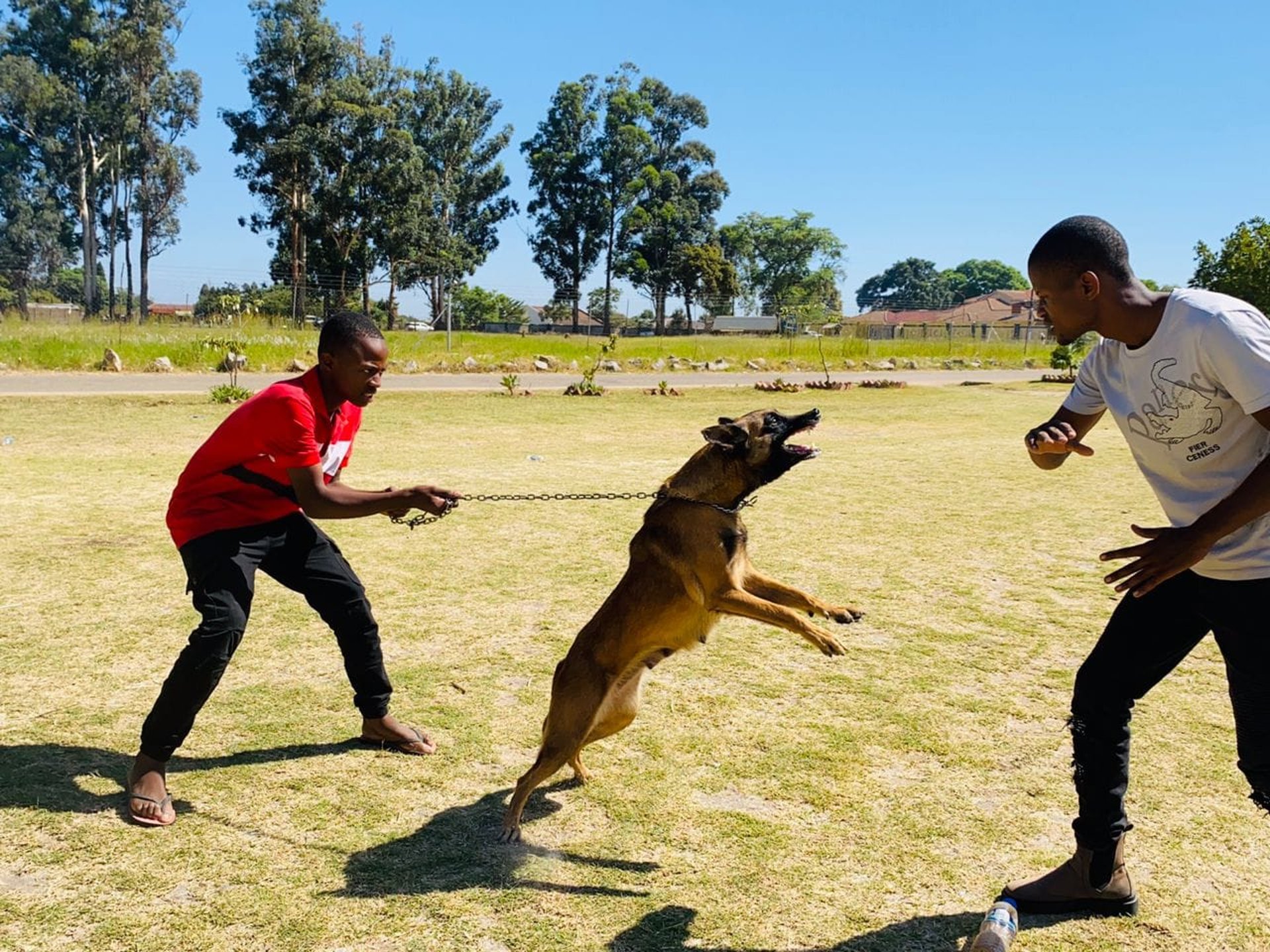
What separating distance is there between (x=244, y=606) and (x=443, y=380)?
24.1 meters

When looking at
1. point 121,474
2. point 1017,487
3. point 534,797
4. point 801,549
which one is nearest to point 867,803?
point 534,797

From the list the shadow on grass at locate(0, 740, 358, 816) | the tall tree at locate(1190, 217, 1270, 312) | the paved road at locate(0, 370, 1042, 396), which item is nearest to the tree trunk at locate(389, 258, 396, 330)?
the paved road at locate(0, 370, 1042, 396)

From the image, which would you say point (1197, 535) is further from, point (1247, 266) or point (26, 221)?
point (26, 221)

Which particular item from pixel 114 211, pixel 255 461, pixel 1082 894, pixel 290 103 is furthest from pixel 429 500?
pixel 114 211

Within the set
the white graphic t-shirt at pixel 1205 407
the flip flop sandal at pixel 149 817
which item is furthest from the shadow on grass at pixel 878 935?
the flip flop sandal at pixel 149 817

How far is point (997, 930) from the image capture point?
3.21m

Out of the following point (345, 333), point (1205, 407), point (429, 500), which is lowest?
point (429, 500)

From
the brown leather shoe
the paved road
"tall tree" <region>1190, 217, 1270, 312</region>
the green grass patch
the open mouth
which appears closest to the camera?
the brown leather shoe

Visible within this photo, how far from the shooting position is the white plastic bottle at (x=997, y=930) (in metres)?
3.18

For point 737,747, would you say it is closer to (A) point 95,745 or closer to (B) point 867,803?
(B) point 867,803

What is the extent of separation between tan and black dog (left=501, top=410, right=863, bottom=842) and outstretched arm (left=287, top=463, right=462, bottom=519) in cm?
104

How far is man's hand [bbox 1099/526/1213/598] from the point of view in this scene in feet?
9.32

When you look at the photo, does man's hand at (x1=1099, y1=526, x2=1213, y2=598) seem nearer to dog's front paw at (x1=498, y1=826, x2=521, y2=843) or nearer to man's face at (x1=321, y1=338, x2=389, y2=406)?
dog's front paw at (x1=498, y1=826, x2=521, y2=843)

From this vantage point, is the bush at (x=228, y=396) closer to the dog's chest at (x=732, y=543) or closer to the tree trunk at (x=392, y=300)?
the dog's chest at (x=732, y=543)
